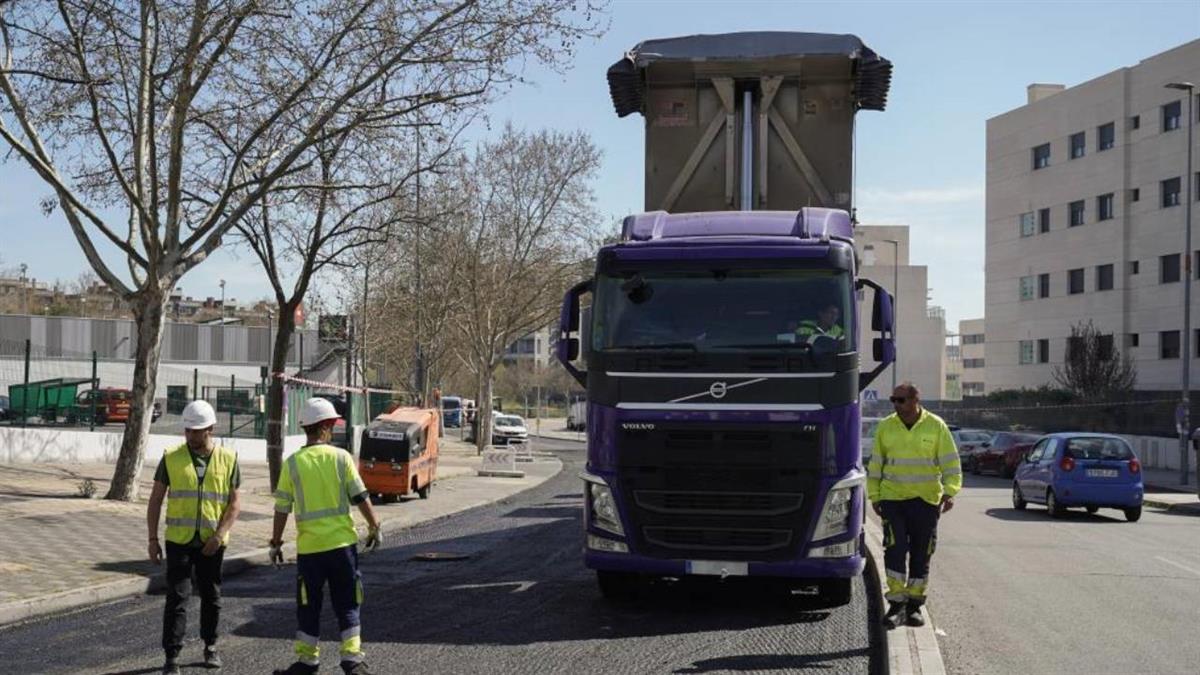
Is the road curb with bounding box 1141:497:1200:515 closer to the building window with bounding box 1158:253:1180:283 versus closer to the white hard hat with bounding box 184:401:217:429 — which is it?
the white hard hat with bounding box 184:401:217:429

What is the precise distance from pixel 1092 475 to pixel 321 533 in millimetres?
16705

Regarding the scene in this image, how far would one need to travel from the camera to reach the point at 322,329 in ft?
142

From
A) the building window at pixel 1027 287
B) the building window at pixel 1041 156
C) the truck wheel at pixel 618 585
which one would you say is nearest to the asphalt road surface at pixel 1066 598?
the truck wheel at pixel 618 585

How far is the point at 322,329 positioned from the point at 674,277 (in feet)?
115

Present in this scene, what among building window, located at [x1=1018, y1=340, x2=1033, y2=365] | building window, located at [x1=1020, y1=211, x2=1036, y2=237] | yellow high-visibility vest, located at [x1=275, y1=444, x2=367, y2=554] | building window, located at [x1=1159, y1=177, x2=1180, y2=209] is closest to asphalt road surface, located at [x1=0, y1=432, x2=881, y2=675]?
yellow high-visibility vest, located at [x1=275, y1=444, x2=367, y2=554]

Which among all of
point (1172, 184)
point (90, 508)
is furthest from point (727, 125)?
point (1172, 184)

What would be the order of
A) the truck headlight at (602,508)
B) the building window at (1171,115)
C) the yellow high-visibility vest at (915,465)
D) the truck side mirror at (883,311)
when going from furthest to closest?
1. the building window at (1171,115)
2. the truck side mirror at (883,311)
3. the truck headlight at (602,508)
4. the yellow high-visibility vest at (915,465)

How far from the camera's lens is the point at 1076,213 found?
5975 centimetres

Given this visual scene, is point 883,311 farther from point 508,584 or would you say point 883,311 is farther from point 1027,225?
point 1027,225

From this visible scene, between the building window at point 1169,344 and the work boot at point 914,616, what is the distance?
48684 millimetres

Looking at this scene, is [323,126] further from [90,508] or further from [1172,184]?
[1172,184]

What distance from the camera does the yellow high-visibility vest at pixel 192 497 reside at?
317 inches

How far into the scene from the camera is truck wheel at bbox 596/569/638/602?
33.6ft

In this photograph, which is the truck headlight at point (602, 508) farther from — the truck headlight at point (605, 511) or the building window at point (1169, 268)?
the building window at point (1169, 268)
